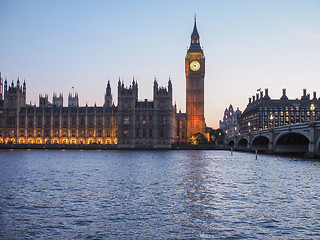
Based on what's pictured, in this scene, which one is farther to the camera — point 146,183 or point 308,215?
point 146,183

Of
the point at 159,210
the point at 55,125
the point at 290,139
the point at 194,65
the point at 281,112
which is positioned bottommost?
the point at 159,210

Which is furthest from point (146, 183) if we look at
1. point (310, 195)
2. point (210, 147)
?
point (210, 147)

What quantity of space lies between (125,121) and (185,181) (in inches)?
4586

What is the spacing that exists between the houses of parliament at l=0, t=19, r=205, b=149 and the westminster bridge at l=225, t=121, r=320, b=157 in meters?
34.0

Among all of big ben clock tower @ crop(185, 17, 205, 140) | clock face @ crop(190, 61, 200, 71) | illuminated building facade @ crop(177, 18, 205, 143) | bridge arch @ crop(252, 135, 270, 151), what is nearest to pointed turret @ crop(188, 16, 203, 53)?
illuminated building facade @ crop(177, 18, 205, 143)

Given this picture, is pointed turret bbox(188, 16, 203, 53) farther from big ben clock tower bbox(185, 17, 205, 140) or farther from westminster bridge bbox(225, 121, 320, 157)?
westminster bridge bbox(225, 121, 320, 157)

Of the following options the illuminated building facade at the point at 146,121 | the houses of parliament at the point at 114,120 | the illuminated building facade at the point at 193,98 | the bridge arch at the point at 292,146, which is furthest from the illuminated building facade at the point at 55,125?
the bridge arch at the point at 292,146

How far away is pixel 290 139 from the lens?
8919 cm

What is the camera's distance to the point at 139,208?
75.8ft

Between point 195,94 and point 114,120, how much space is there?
130 feet

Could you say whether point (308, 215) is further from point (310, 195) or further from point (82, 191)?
point (82, 191)

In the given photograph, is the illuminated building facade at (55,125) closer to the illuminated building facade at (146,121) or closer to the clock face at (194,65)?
the illuminated building facade at (146,121)

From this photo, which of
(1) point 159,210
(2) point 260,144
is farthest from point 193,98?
(1) point 159,210

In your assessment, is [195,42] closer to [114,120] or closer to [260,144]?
[114,120]
